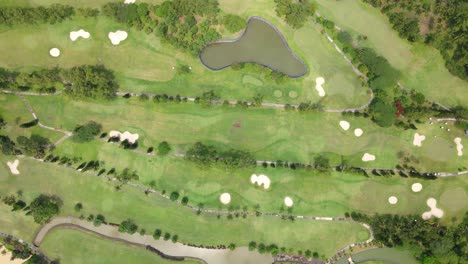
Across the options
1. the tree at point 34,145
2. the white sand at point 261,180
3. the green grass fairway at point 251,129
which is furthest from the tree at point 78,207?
the white sand at point 261,180

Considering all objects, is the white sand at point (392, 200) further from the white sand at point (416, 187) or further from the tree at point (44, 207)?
the tree at point (44, 207)

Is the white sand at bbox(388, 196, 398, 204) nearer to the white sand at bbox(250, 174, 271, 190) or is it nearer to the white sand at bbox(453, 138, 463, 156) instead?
the white sand at bbox(453, 138, 463, 156)

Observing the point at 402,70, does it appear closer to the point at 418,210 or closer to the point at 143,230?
the point at 418,210

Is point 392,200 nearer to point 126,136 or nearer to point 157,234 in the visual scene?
point 157,234

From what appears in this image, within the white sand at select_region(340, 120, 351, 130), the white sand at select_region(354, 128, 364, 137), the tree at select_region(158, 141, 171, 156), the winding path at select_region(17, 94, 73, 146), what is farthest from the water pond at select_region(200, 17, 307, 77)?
the winding path at select_region(17, 94, 73, 146)

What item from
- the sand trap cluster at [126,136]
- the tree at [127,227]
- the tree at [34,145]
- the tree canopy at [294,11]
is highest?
the tree canopy at [294,11]

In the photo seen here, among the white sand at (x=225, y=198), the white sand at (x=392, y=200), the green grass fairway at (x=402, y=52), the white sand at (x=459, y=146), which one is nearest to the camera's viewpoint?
the white sand at (x=225, y=198)
